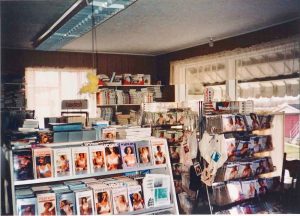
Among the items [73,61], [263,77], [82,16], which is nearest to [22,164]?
[82,16]

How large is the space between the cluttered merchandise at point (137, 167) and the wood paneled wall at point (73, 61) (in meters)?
4.28

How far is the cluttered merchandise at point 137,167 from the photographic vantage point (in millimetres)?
2457

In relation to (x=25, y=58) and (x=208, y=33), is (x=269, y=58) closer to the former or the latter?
(x=208, y=33)

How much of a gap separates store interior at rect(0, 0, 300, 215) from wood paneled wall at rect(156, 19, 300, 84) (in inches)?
0.9

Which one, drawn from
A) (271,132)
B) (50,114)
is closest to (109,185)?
(271,132)

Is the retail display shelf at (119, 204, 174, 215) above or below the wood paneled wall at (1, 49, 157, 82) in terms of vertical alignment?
below

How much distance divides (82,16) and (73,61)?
4068mm

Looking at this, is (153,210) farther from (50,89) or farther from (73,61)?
(73,61)

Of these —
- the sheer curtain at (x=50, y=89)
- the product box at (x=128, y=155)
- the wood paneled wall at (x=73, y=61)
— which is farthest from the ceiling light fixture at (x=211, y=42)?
the product box at (x=128, y=155)

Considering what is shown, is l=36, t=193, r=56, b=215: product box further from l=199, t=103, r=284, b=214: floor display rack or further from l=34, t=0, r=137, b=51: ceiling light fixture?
l=199, t=103, r=284, b=214: floor display rack

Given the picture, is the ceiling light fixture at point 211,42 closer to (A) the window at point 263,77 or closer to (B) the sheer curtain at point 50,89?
(A) the window at point 263,77

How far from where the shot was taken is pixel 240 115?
4.18 m

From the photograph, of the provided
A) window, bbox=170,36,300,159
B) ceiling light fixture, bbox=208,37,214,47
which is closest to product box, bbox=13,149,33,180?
window, bbox=170,36,300,159

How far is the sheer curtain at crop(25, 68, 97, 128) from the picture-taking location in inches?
295
